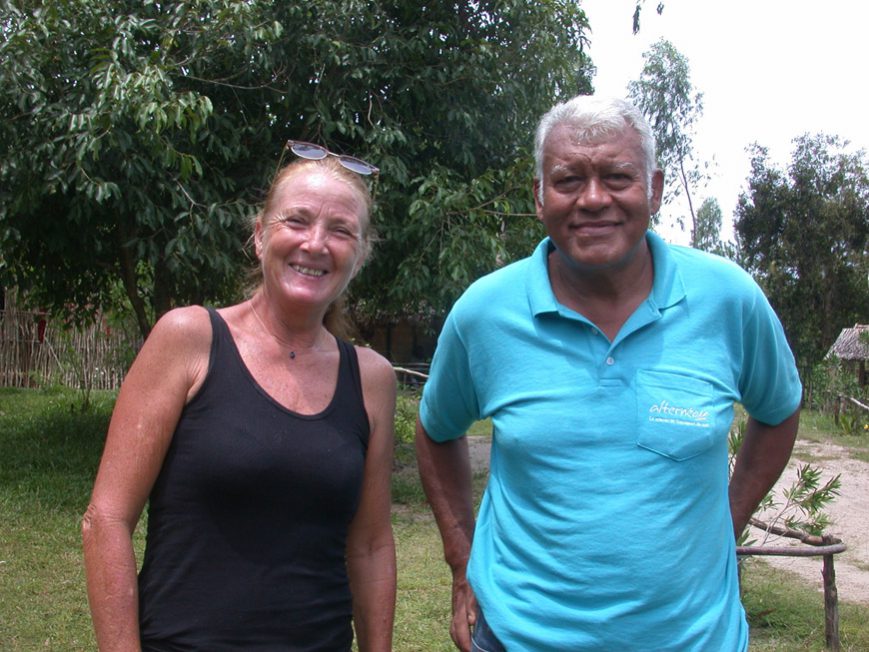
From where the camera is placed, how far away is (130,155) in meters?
6.96

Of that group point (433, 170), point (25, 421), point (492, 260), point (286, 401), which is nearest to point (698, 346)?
point (286, 401)

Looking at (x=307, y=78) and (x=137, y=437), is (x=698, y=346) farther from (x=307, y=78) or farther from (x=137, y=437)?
(x=307, y=78)

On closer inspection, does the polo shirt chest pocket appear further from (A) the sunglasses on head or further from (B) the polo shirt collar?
(A) the sunglasses on head

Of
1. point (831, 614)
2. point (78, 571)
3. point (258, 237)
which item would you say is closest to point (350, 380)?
point (258, 237)

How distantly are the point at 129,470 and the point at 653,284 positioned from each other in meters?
1.17

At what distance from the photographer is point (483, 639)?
2.04 meters

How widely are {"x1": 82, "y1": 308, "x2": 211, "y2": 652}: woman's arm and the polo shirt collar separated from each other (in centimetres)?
74

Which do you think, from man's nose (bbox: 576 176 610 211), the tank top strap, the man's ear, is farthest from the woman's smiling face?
man's nose (bbox: 576 176 610 211)

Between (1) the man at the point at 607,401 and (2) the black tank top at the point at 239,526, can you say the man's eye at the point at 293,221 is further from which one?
(1) the man at the point at 607,401

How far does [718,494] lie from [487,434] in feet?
37.9

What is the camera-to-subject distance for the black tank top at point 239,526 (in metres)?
1.78

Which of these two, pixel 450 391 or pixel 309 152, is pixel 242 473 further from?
pixel 309 152

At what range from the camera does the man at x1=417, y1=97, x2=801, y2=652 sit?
1.84 meters

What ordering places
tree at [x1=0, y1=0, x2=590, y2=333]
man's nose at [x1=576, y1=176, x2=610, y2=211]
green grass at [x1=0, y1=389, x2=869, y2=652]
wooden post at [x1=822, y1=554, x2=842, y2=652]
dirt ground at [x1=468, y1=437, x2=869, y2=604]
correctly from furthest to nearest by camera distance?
dirt ground at [x1=468, y1=437, x2=869, y2=604]
tree at [x1=0, y1=0, x2=590, y2=333]
green grass at [x1=0, y1=389, x2=869, y2=652]
wooden post at [x1=822, y1=554, x2=842, y2=652]
man's nose at [x1=576, y1=176, x2=610, y2=211]
